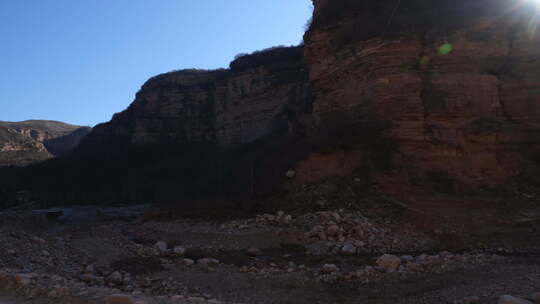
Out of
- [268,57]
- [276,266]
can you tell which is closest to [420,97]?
[276,266]

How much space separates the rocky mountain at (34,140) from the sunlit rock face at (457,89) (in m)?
50.1

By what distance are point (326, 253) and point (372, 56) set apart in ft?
24.1

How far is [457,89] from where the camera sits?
1275 centimetres

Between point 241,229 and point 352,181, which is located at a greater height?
point 352,181

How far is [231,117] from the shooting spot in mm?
41562

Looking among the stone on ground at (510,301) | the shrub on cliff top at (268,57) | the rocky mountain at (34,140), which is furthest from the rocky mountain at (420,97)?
the rocky mountain at (34,140)

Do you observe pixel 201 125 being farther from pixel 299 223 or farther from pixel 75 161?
pixel 299 223

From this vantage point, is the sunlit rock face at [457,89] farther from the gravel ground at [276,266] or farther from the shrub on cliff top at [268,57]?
the shrub on cliff top at [268,57]

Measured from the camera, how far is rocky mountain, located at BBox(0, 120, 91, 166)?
176 ft

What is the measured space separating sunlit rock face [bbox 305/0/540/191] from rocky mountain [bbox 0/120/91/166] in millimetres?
50132

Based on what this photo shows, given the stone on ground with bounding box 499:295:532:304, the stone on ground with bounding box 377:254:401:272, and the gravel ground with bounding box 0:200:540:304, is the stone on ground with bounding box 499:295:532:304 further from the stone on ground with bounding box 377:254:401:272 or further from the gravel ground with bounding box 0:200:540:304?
the stone on ground with bounding box 377:254:401:272

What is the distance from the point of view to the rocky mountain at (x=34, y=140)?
53.7 meters

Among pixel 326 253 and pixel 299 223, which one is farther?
pixel 299 223

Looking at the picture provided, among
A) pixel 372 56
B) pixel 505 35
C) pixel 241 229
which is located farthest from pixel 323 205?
pixel 505 35
